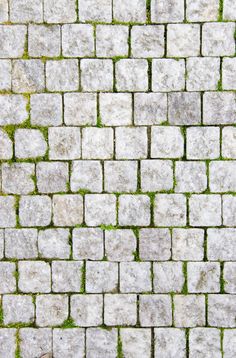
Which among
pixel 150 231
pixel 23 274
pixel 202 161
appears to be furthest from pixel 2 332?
pixel 202 161

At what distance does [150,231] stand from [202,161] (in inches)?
27.8

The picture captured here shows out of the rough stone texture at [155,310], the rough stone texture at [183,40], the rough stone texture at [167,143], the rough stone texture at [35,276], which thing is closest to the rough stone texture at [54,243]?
the rough stone texture at [35,276]

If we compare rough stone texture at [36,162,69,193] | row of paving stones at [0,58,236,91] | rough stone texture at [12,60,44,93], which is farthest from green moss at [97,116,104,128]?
rough stone texture at [12,60,44,93]

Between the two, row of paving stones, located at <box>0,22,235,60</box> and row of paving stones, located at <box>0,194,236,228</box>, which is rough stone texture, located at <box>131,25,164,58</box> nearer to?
row of paving stones, located at <box>0,22,235,60</box>

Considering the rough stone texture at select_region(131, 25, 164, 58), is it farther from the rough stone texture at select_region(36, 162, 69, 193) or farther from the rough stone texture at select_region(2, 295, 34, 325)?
the rough stone texture at select_region(2, 295, 34, 325)

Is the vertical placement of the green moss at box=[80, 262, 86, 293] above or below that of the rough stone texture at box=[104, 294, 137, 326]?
above

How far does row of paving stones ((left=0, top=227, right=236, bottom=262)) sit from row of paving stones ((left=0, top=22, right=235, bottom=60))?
1430 millimetres

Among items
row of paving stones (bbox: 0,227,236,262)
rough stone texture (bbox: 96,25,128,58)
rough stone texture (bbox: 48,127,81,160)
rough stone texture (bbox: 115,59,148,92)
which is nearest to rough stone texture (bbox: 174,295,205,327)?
row of paving stones (bbox: 0,227,236,262)

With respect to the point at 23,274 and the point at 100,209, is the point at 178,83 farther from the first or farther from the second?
the point at 23,274

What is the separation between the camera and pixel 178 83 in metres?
4.36

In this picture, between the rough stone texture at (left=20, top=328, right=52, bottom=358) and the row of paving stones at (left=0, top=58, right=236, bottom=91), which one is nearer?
the row of paving stones at (left=0, top=58, right=236, bottom=91)

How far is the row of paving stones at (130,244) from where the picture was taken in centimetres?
440

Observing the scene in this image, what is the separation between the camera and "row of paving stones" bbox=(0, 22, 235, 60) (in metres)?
4.34

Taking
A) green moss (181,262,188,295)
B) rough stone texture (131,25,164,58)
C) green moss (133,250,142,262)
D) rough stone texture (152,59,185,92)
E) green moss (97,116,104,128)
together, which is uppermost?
Result: rough stone texture (131,25,164,58)
